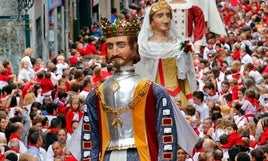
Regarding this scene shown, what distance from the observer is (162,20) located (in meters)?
22.5

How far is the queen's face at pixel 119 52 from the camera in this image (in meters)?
15.2

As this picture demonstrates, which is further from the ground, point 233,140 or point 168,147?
point 168,147


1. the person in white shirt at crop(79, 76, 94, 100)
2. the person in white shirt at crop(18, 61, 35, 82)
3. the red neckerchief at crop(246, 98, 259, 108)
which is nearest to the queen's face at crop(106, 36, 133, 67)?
the red neckerchief at crop(246, 98, 259, 108)

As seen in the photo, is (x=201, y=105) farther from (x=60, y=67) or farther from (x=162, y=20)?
(x=60, y=67)

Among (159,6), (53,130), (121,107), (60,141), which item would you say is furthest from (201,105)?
(121,107)

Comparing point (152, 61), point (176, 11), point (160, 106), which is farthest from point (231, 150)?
point (160, 106)

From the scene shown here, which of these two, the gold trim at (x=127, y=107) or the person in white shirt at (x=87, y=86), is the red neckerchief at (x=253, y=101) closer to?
the person in white shirt at (x=87, y=86)

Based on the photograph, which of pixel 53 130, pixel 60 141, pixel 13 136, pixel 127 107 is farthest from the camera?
pixel 53 130

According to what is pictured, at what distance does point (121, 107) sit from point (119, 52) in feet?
1.71

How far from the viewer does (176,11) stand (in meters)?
26.1

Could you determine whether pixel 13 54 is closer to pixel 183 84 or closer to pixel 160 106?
pixel 183 84

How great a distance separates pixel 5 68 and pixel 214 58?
21.4 feet

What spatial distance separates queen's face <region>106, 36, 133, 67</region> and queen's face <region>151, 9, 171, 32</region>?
→ 284 inches

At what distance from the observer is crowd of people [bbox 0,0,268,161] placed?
2166 centimetres
